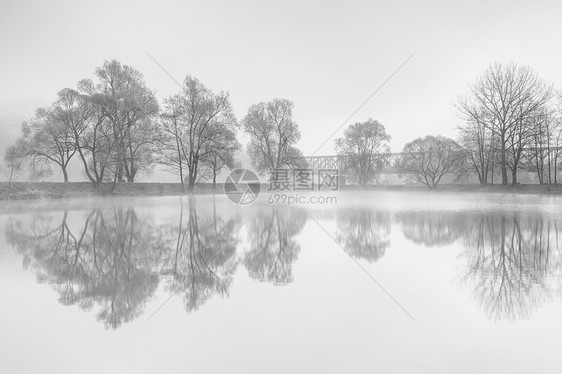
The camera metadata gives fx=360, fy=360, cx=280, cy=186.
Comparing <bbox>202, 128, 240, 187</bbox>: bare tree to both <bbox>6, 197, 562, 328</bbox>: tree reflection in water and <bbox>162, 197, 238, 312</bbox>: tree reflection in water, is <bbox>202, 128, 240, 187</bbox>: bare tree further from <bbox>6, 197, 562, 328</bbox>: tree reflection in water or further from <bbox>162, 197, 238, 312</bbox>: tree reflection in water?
<bbox>162, 197, 238, 312</bbox>: tree reflection in water

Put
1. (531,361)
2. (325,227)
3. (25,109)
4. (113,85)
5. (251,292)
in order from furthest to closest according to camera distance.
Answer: (25,109) < (113,85) < (325,227) < (251,292) < (531,361)

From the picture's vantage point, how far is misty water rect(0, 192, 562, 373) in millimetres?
3656

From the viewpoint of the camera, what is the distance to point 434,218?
15.9 m

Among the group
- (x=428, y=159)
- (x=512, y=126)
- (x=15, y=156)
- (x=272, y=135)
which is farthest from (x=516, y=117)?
(x=15, y=156)

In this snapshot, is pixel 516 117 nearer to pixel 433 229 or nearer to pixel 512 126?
pixel 512 126

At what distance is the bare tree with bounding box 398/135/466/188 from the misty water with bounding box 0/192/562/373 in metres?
48.7

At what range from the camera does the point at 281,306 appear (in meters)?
5.07

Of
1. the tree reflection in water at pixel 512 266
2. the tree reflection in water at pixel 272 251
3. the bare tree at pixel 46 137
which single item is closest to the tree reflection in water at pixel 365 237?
the tree reflection in water at pixel 272 251

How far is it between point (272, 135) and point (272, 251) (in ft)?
151

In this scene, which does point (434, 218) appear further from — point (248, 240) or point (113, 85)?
point (113, 85)

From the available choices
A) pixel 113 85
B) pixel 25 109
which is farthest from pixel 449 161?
pixel 25 109

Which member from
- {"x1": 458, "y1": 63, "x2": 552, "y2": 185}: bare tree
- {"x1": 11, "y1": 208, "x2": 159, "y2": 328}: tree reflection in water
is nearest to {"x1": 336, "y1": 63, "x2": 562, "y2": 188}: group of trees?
{"x1": 458, "y1": 63, "x2": 552, "y2": 185}: bare tree

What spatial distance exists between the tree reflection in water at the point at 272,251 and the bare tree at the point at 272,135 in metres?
38.9

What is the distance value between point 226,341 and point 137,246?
6.36 metres
